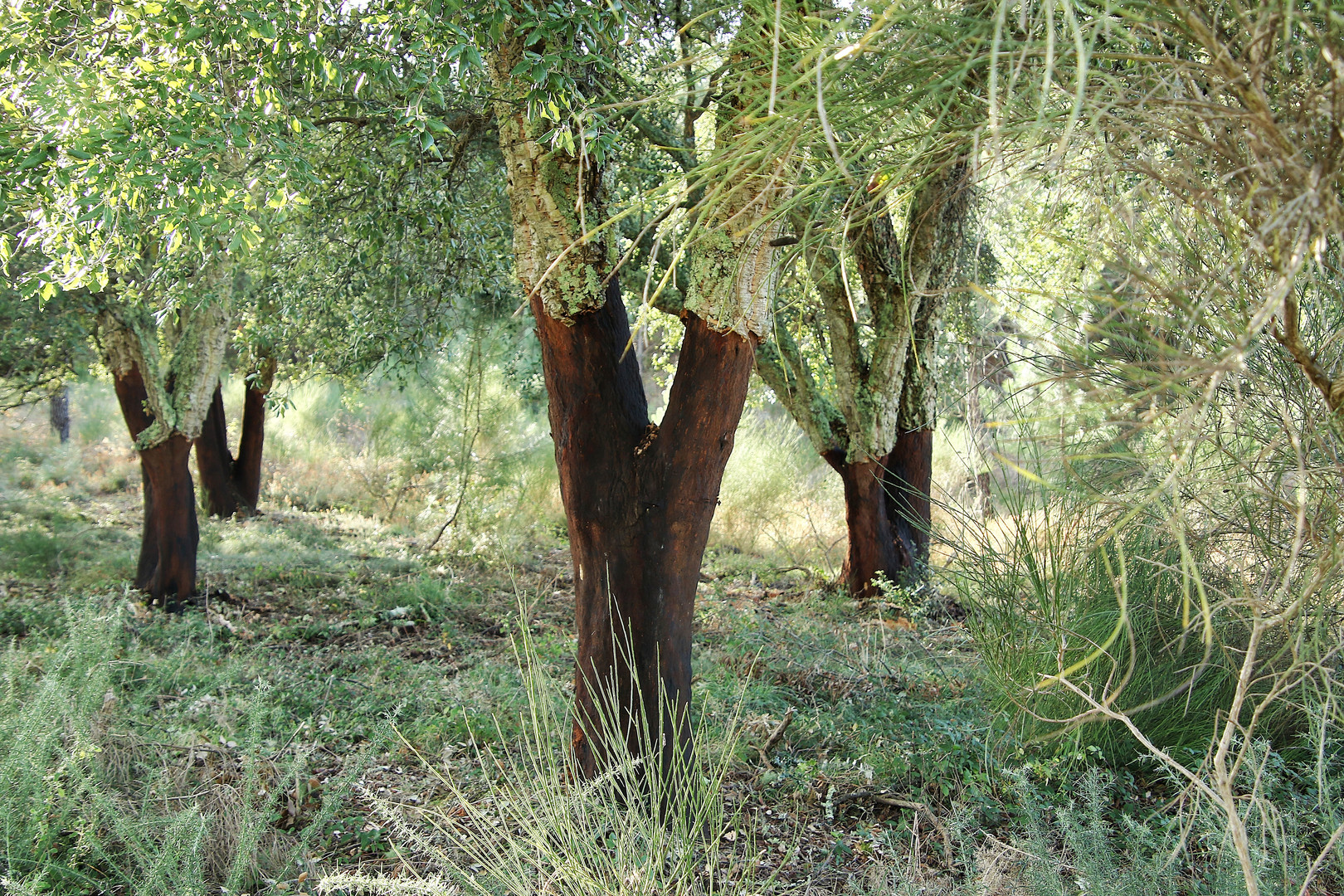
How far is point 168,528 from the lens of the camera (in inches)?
275

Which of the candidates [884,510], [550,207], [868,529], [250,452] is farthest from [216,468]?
[550,207]

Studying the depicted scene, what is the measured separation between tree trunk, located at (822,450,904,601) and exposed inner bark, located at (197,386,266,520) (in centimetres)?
769

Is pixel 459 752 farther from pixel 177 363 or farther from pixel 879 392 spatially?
pixel 177 363

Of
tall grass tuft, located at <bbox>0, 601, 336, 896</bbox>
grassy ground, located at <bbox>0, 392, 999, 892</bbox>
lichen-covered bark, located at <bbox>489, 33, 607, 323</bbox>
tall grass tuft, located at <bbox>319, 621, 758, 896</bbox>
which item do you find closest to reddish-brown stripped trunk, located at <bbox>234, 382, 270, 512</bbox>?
grassy ground, located at <bbox>0, 392, 999, 892</bbox>

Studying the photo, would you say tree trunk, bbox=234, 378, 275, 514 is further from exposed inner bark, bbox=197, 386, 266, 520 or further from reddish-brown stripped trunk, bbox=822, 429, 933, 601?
reddish-brown stripped trunk, bbox=822, 429, 933, 601

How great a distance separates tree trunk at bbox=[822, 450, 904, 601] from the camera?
6684 millimetres

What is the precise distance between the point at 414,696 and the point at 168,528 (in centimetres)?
389

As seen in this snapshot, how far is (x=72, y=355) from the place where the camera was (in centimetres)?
796

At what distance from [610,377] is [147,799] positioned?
7.41ft

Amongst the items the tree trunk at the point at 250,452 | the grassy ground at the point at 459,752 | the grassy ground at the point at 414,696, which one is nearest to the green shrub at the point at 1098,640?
the grassy ground at the point at 459,752

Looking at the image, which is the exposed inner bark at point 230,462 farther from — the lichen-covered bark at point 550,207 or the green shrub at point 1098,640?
the green shrub at point 1098,640

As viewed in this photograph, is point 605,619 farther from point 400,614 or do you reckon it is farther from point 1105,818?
point 400,614

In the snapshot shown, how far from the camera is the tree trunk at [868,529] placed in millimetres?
6684

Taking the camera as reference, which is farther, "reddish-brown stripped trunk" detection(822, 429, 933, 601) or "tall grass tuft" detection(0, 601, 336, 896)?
"reddish-brown stripped trunk" detection(822, 429, 933, 601)
